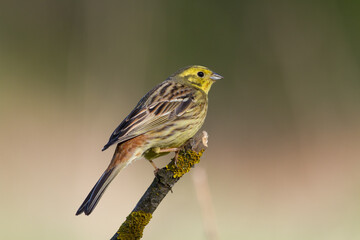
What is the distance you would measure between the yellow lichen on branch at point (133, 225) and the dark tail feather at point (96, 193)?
0.22 meters

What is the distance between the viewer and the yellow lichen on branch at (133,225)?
2.03 metres

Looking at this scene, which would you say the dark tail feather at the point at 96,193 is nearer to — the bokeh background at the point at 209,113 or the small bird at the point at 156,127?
the small bird at the point at 156,127

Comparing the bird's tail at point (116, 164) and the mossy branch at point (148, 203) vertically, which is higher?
the bird's tail at point (116, 164)

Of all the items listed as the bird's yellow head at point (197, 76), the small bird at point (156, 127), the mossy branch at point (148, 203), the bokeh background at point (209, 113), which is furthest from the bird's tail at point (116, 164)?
the bokeh background at point (209, 113)

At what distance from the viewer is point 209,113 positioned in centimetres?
562

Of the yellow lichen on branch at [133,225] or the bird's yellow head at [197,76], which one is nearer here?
the yellow lichen on branch at [133,225]

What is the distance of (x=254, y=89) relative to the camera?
5746 millimetres

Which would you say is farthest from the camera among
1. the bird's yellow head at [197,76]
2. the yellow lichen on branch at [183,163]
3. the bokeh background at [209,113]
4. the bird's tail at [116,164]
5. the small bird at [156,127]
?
the bokeh background at [209,113]

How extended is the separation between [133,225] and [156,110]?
86 centimetres

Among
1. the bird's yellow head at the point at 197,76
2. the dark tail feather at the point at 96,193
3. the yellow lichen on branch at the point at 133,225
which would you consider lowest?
the yellow lichen on branch at the point at 133,225

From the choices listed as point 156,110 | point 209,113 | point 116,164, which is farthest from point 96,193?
point 209,113

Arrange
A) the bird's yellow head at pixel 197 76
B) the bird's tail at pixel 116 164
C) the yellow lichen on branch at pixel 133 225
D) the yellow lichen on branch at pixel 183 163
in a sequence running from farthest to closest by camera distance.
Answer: the bird's yellow head at pixel 197 76, the bird's tail at pixel 116 164, the yellow lichen on branch at pixel 183 163, the yellow lichen on branch at pixel 133 225

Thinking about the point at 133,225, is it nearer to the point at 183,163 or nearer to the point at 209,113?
the point at 183,163

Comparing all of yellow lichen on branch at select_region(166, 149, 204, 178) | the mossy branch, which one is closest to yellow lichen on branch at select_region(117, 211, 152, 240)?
the mossy branch
